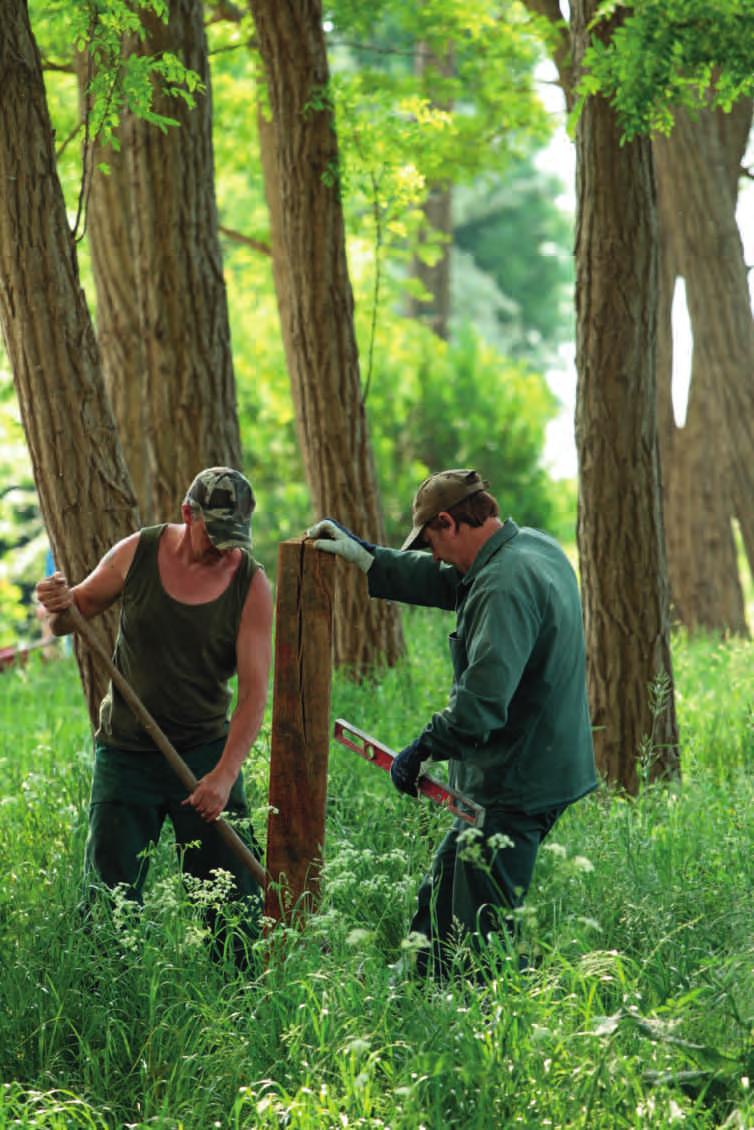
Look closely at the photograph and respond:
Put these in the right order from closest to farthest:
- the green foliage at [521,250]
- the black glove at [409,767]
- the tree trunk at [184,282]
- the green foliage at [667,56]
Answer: the black glove at [409,767] → the green foliage at [667,56] → the tree trunk at [184,282] → the green foliage at [521,250]

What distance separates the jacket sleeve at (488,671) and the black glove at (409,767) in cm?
5

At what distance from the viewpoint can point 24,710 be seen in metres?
10.1

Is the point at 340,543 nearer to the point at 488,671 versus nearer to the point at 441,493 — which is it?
the point at 441,493

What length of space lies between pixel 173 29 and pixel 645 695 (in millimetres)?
4917

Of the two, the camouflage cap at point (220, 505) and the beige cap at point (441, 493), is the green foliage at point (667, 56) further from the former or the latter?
the camouflage cap at point (220, 505)

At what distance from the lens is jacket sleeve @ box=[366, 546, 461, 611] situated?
5.25 metres

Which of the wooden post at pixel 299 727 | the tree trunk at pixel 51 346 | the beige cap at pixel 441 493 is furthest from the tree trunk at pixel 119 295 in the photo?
the beige cap at pixel 441 493

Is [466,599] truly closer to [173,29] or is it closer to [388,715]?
[388,715]

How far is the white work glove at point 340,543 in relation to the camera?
4.96m

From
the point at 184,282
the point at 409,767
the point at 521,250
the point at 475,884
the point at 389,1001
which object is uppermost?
the point at 521,250

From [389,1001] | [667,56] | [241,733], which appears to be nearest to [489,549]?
[241,733]

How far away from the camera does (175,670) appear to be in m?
5.14

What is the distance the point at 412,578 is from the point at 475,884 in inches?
46.4

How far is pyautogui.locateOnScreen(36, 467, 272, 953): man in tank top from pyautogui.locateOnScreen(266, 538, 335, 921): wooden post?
14 centimetres
